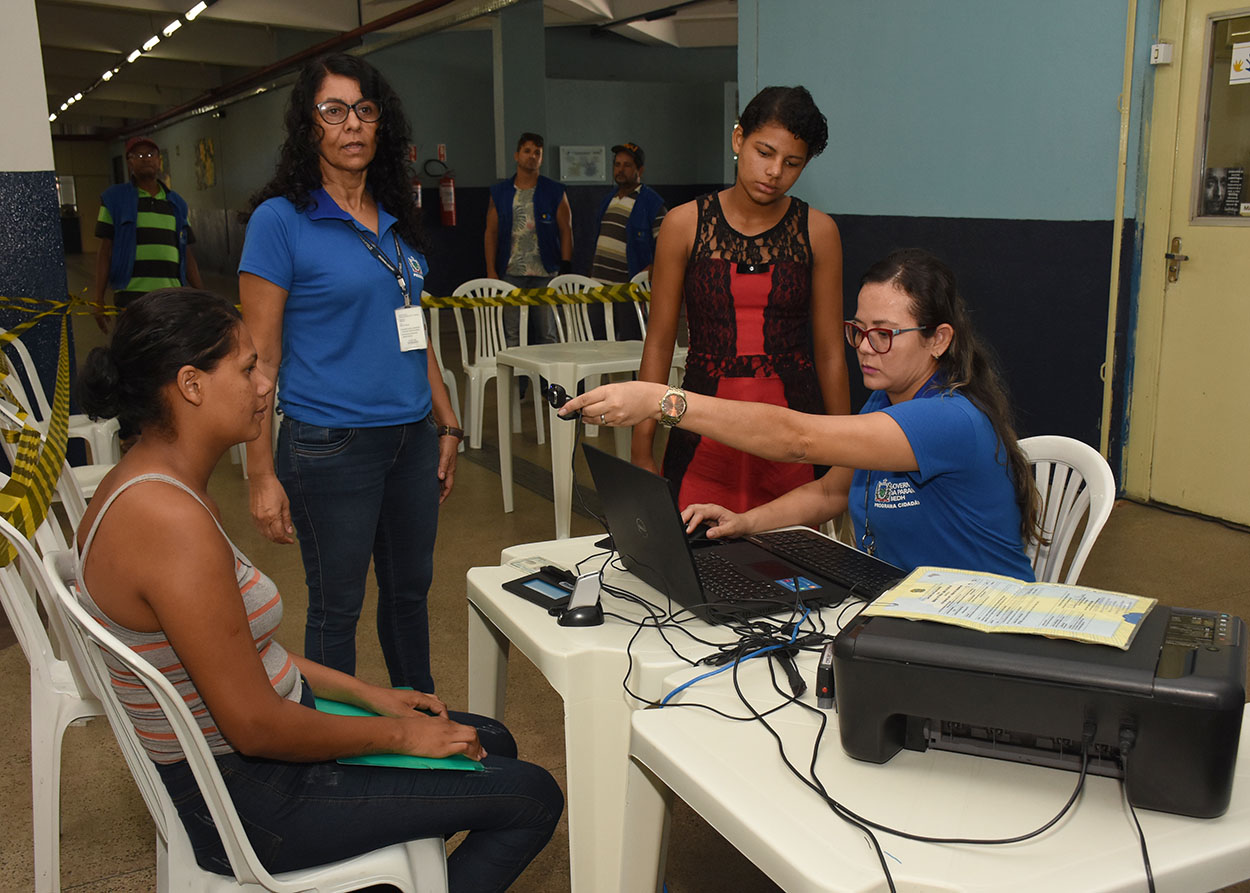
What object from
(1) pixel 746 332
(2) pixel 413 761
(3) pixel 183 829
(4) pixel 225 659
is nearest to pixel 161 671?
(4) pixel 225 659

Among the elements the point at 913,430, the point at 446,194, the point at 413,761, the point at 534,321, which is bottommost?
the point at 413,761

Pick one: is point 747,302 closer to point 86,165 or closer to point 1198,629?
point 1198,629

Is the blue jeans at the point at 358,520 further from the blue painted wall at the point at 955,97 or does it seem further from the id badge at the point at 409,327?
the blue painted wall at the point at 955,97

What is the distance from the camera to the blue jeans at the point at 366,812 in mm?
1314

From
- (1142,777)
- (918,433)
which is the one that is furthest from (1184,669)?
(918,433)

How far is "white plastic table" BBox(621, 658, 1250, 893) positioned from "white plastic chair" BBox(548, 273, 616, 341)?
4.04 m

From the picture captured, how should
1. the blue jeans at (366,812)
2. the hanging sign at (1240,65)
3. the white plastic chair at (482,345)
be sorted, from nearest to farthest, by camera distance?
the blue jeans at (366,812), the hanging sign at (1240,65), the white plastic chair at (482,345)

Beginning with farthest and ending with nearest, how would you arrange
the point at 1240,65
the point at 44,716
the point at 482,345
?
the point at 482,345 → the point at 1240,65 → the point at 44,716

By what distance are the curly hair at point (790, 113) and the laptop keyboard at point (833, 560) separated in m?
0.84

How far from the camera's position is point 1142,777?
3.29 ft

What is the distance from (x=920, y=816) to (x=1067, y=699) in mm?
179

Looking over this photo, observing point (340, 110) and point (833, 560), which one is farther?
point (340, 110)

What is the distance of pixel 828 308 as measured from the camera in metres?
2.37

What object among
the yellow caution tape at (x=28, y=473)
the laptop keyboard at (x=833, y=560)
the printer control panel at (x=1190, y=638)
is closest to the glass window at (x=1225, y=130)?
the laptop keyboard at (x=833, y=560)
